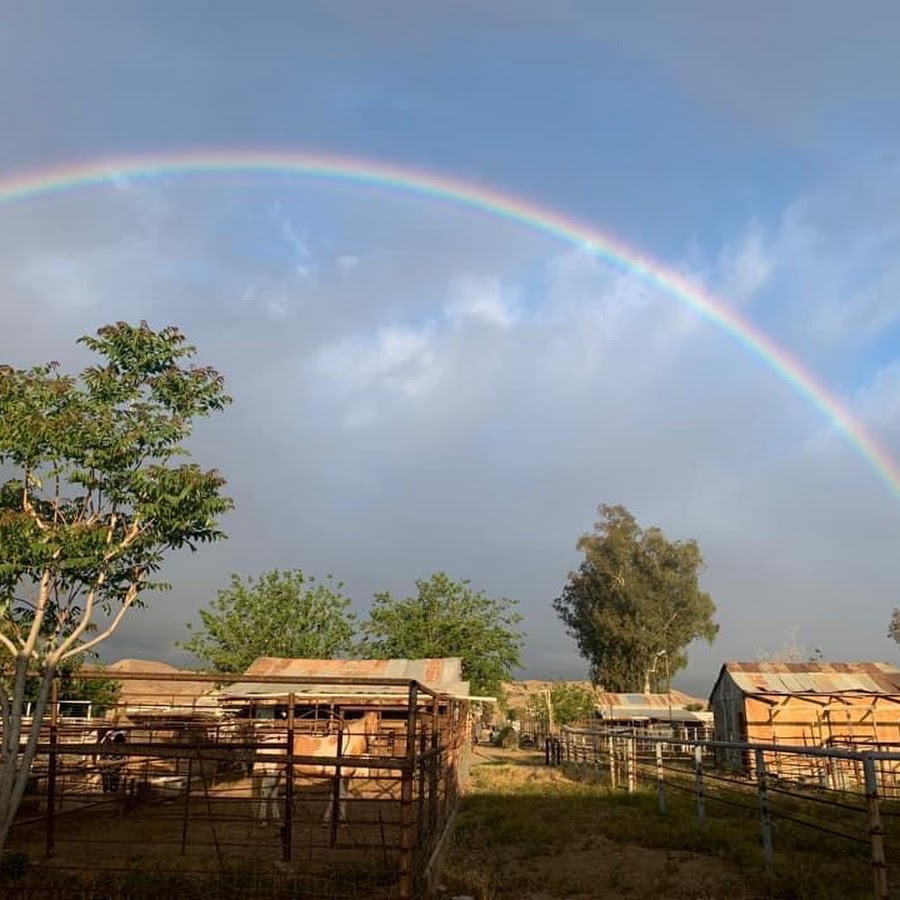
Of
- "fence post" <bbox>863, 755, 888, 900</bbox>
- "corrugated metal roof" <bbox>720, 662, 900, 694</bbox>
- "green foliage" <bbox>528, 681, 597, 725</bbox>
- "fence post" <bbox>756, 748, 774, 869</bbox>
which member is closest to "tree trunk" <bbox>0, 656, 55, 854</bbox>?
"fence post" <bbox>863, 755, 888, 900</bbox>

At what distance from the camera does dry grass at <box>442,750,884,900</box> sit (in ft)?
28.0

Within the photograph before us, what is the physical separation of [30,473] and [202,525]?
178cm

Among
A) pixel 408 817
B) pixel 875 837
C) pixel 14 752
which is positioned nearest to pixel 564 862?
pixel 408 817

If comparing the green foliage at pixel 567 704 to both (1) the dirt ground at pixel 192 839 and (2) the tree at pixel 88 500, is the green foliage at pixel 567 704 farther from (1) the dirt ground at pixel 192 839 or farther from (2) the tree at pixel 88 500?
(2) the tree at pixel 88 500

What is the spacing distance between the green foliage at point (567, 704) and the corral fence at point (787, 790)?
25805 millimetres

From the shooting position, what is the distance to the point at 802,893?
8102 mm

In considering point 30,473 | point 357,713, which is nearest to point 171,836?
point 30,473

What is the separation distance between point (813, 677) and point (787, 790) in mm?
18216

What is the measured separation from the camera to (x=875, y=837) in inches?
276

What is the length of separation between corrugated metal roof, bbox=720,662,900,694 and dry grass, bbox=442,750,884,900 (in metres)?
13.8

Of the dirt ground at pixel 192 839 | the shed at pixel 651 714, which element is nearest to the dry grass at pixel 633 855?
the dirt ground at pixel 192 839

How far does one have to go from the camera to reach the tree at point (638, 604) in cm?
4994

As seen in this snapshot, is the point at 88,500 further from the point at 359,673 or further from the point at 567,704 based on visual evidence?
the point at 567,704

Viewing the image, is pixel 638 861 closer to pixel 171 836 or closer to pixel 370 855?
pixel 370 855
